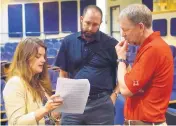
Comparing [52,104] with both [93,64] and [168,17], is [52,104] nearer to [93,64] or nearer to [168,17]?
[93,64]

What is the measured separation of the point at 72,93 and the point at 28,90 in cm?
24

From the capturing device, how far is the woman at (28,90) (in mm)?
1715

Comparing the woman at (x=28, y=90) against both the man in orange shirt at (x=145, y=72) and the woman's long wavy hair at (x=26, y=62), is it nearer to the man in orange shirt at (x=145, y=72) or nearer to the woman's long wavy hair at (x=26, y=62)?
the woman's long wavy hair at (x=26, y=62)

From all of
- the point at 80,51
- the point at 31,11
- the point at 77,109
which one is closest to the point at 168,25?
the point at 80,51

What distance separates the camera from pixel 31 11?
42.7 feet

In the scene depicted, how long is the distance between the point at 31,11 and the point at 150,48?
1174 cm

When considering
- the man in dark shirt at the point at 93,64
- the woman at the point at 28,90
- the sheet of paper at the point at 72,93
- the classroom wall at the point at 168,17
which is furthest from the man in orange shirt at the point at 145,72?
the classroom wall at the point at 168,17

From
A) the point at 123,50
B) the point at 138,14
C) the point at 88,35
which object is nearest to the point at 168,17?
the point at 88,35

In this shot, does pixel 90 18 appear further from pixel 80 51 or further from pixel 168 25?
pixel 168 25

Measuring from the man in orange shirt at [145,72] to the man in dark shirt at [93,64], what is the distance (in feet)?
2.37

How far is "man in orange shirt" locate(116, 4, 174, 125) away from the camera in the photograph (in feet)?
5.53

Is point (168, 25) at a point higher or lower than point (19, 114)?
A: higher

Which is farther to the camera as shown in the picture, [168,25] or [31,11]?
[31,11]

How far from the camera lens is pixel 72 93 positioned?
6.10 feet
